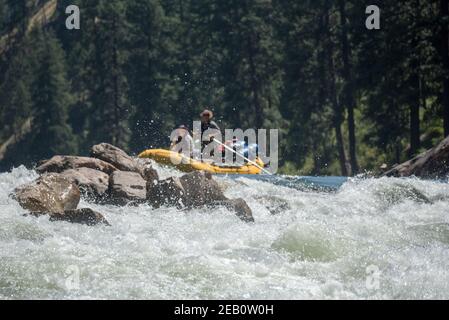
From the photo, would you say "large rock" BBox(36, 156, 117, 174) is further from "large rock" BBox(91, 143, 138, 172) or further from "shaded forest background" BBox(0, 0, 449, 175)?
"shaded forest background" BBox(0, 0, 449, 175)

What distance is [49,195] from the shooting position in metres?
15.8

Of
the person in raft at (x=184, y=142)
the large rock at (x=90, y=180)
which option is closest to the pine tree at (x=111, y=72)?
the person in raft at (x=184, y=142)

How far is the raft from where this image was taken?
77.4 ft

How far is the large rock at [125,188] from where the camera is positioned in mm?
17375

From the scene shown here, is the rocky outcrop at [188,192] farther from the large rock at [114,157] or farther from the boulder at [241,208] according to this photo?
the large rock at [114,157]

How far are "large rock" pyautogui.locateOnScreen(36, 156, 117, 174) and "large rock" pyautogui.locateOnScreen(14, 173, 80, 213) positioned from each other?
263 centimetres

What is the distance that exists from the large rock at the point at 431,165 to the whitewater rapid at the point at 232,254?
15.6 feet

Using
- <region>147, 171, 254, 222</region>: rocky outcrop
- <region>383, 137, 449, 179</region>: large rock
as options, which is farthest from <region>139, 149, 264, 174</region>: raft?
<region>147, 171, 254, 222</region>: rocky outcrop

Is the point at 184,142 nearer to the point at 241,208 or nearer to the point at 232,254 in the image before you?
the point at 241,208

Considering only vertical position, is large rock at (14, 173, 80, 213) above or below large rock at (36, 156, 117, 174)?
below

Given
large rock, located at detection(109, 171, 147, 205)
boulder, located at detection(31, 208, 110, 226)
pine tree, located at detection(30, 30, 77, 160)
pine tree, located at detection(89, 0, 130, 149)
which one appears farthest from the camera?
pine tree, located at detection(30, 30, 77, 160)
